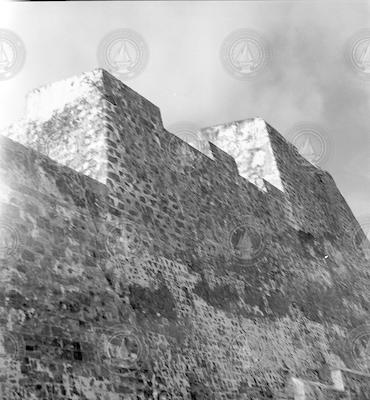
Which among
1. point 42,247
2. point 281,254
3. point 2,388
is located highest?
point 281,254

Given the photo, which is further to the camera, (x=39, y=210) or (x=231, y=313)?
(x=231, y=313)

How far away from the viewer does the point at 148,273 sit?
23.9 feet

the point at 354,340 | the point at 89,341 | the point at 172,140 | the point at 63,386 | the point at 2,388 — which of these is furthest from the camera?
the point at 354,340

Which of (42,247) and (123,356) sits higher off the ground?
(42,247)

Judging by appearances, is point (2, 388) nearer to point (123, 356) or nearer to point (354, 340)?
point (123, 356)

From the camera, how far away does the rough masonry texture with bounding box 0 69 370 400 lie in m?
5.67

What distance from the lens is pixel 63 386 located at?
5.30m

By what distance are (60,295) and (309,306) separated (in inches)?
230

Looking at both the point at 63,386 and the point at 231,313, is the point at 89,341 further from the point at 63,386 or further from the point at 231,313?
the point at 231,313

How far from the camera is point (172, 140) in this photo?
9461mm

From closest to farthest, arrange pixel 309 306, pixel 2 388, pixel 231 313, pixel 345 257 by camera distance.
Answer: pixel 2 388 → pixel 231 313 → pixel 309 306 → pixel 345 257

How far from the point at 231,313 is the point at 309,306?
273cm

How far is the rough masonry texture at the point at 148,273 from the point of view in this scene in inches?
223

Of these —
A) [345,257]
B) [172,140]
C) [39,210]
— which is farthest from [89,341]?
[345,257]
